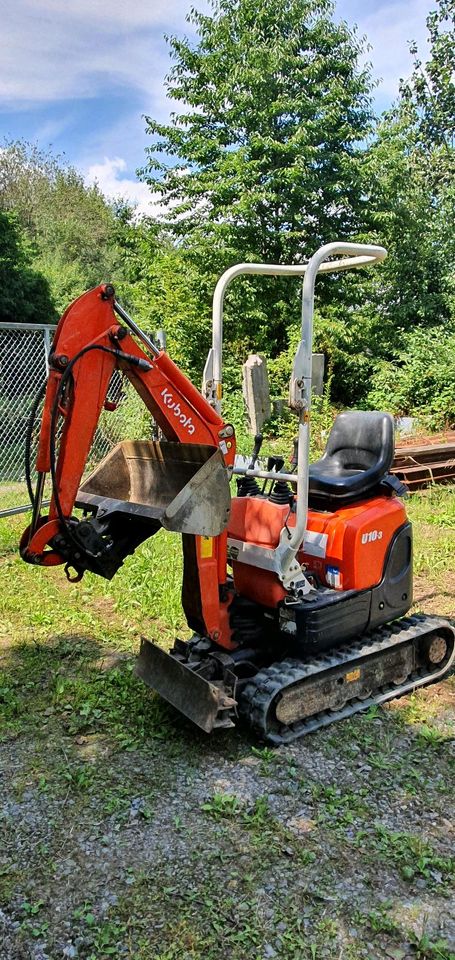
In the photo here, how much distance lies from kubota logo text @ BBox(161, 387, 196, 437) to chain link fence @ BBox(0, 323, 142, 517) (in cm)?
471

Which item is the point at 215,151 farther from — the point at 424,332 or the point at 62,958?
the point at 62,958

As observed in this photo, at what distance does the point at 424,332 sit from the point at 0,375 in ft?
32.8

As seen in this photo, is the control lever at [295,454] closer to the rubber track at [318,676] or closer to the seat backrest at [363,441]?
the seat backrest at [363,441]

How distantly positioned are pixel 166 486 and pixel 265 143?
11485 mm

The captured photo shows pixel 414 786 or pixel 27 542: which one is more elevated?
pixel 27 542

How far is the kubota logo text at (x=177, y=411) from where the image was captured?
3381 mm

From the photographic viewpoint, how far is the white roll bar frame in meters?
3.35

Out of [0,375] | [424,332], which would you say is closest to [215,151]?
[424,332]

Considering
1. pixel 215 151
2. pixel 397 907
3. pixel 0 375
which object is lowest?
pixel 397 907

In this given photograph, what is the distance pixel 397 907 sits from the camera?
2576mm

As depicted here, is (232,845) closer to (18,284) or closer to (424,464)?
(424,464)

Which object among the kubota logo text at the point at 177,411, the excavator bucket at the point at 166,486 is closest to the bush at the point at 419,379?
the excavator bucket at the point at 166,486

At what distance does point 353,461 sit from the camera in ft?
14.5

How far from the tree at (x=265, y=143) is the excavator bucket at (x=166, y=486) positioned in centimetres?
1004
